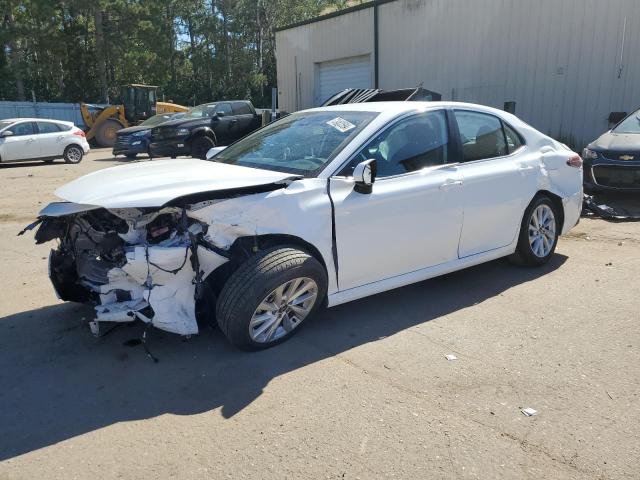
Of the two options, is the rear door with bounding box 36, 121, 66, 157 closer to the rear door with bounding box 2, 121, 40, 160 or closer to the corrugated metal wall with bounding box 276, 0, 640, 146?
the rear door with bounding box 2, 121, 40, 160

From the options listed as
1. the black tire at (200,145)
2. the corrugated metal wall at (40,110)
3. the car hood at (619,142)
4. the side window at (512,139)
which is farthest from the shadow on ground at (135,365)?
the corrugated metal wall at (40,110)

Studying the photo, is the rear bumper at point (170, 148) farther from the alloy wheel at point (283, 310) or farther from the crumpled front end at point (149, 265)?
the alloy wheel at point (283, 310)

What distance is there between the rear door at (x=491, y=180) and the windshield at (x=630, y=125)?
5.21m

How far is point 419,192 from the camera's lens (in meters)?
4.25

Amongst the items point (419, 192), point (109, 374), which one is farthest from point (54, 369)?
point (419, 192)

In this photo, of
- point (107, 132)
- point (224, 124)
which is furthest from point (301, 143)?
point (107, 132)

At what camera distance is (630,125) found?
371 inches

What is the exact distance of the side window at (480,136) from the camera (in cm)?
477

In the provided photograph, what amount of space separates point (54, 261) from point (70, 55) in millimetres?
39376

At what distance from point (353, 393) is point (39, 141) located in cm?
1677

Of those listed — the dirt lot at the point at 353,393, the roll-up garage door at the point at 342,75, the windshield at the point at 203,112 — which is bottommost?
the dirt lot at the point at 353,393

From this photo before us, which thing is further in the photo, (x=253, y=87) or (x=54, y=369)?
(x=253, y=87)

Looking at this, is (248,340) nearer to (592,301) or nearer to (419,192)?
(419,192)

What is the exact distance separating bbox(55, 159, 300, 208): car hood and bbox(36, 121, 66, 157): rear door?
47.9 ft
